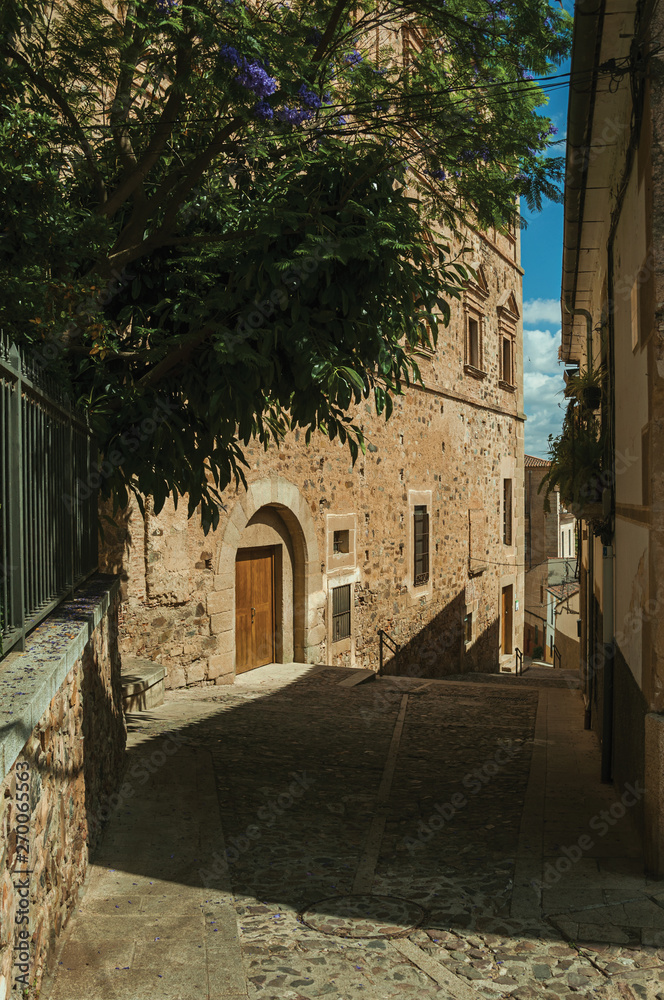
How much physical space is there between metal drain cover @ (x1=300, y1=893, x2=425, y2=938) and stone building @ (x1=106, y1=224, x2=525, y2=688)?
16.6ft

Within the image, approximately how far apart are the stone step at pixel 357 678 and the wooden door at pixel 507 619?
10.1m

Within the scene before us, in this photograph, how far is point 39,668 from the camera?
3.13m

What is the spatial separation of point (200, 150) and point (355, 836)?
4.94 m

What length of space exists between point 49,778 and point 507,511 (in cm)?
1876

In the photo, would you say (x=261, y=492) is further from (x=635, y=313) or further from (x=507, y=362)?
(x=507, y=362)

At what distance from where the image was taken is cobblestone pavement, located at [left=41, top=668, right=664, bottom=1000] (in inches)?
134

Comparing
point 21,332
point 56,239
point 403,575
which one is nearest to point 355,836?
point 21,332

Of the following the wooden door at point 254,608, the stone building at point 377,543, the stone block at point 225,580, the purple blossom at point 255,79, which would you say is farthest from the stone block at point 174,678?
the purple blossom at point 255,79

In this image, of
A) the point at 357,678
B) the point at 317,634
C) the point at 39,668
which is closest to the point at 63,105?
the point at 39,668

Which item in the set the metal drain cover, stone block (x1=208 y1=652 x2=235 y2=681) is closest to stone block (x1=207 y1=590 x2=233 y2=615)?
stone block (x1=208 y1=652 x2=235 y2=681)

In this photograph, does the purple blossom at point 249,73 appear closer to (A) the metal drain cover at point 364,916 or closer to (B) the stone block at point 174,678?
(A) the metal drain cover at point 364,916

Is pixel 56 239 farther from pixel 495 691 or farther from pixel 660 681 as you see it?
pixel 495 691

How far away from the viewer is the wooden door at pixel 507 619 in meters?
21.1

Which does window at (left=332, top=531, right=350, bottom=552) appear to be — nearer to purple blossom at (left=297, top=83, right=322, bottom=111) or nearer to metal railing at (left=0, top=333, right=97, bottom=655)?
metal railing at (left=0, top=333, right=97, bottom=655)
